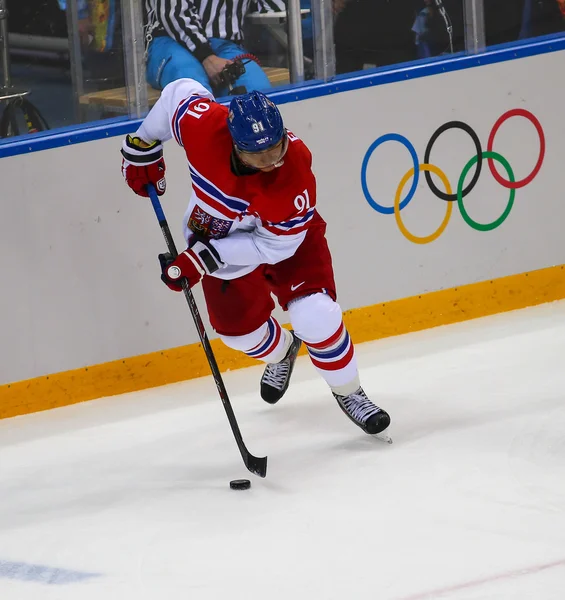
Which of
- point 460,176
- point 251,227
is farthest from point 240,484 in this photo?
point 460,176

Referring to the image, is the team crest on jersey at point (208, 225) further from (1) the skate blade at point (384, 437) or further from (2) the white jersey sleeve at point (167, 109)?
(1) the skate blade at point (384, 437)

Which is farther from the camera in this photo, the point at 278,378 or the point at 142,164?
the point at 278,378

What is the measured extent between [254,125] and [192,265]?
1.58 ft

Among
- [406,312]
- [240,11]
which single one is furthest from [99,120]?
[406,312]

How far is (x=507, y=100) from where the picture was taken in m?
4.62

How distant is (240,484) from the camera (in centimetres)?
328

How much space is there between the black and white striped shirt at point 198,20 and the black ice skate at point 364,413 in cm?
136

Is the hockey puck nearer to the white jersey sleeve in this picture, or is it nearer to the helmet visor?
the helmet visor

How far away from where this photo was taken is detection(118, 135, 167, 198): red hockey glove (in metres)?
3.56

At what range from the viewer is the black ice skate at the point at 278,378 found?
3.93 m

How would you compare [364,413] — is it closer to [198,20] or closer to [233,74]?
[233,74]

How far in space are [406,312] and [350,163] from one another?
0.62 m

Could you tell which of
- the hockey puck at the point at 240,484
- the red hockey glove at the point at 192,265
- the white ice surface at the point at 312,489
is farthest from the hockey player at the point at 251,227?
the hockey puck at the point at 240,484

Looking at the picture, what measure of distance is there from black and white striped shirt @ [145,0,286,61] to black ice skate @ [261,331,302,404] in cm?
110
